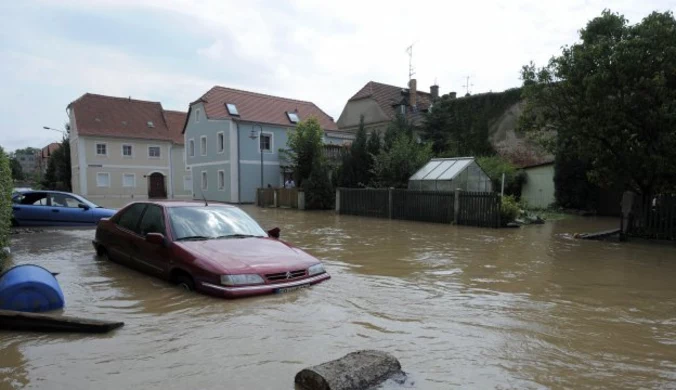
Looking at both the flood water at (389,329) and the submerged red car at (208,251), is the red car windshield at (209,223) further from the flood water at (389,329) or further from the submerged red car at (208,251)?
the flood water at (389,329)

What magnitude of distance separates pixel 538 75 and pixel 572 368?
12.7 meters

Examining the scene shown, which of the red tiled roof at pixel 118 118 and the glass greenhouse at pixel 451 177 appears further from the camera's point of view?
→ the red tiled roof at pixel 118 118

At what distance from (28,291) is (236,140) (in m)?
29.6

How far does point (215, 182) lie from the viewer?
120ft

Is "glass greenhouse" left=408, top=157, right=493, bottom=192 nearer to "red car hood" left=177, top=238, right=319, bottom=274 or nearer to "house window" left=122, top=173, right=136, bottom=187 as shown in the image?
"red car hood" left=177, top=238, right=319, bottom=274

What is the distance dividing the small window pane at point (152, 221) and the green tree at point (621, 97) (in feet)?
37.5

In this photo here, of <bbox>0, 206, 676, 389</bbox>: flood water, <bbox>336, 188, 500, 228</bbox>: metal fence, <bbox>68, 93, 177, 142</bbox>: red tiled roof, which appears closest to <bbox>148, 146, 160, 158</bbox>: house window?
<bbox>68, 93, 177, 142</bbox>: red tiled roof

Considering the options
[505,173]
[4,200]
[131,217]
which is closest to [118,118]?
[505,173]

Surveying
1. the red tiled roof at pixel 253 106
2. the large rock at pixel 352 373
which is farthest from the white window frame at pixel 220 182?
the large rock at pixel 352 373

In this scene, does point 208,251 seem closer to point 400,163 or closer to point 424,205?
point 424,205

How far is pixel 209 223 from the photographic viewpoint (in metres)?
7.45

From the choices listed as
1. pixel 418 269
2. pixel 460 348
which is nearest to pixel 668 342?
pixel 460 348

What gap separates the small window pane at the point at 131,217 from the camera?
8.00 meters

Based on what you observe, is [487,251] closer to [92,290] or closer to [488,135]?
[92,290]
